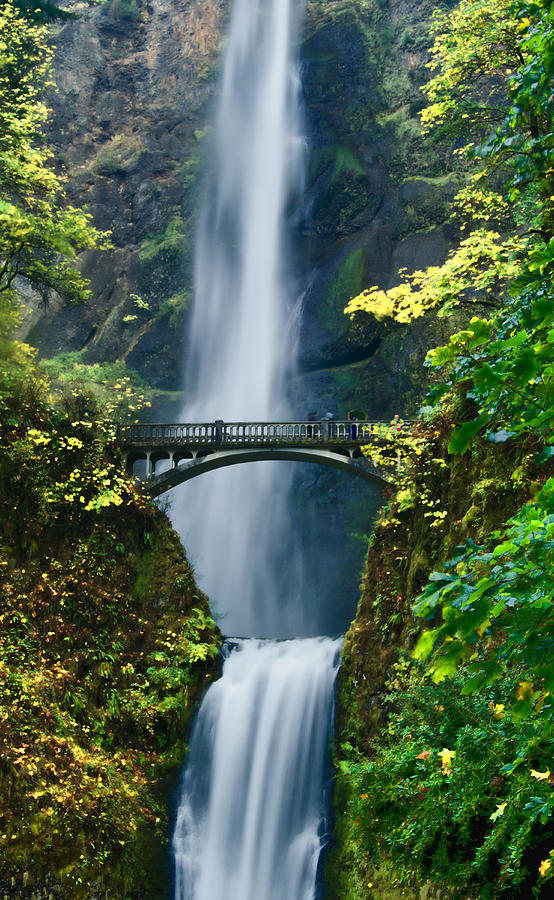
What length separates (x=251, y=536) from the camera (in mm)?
33125

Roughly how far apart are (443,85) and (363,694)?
13.4 metres

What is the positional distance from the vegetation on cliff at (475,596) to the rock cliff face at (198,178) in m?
15.6

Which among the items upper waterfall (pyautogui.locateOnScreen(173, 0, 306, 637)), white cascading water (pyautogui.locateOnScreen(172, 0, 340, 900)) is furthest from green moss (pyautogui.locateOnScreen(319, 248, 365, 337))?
Result: white cascading water (pyautogui.locateOnScreen(172, 0, 340, 900))

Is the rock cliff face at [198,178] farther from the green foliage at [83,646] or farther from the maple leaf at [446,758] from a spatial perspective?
the maple leaf at [446,758]

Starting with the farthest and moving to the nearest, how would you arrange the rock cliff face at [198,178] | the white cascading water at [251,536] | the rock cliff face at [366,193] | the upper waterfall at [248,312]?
the rock cliff face at [198,178], the upper waterfall at [248,312], the rock cliff face at [366,193], the white cascading water at [251,536]

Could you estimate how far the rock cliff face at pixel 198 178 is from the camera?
3372 centimetres

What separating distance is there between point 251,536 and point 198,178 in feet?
67.8

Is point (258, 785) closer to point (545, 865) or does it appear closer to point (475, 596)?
point (545, 865)

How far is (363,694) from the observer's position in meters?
16.4

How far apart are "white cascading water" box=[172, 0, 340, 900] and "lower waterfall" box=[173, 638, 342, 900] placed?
32mm

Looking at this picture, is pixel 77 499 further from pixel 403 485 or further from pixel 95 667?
pixel 403 485

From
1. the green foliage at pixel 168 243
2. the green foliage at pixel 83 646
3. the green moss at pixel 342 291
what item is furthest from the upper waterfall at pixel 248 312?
the green foliage at pixel 83 646

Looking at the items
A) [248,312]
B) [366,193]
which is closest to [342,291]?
[248,312]

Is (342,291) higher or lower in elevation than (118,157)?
lower
